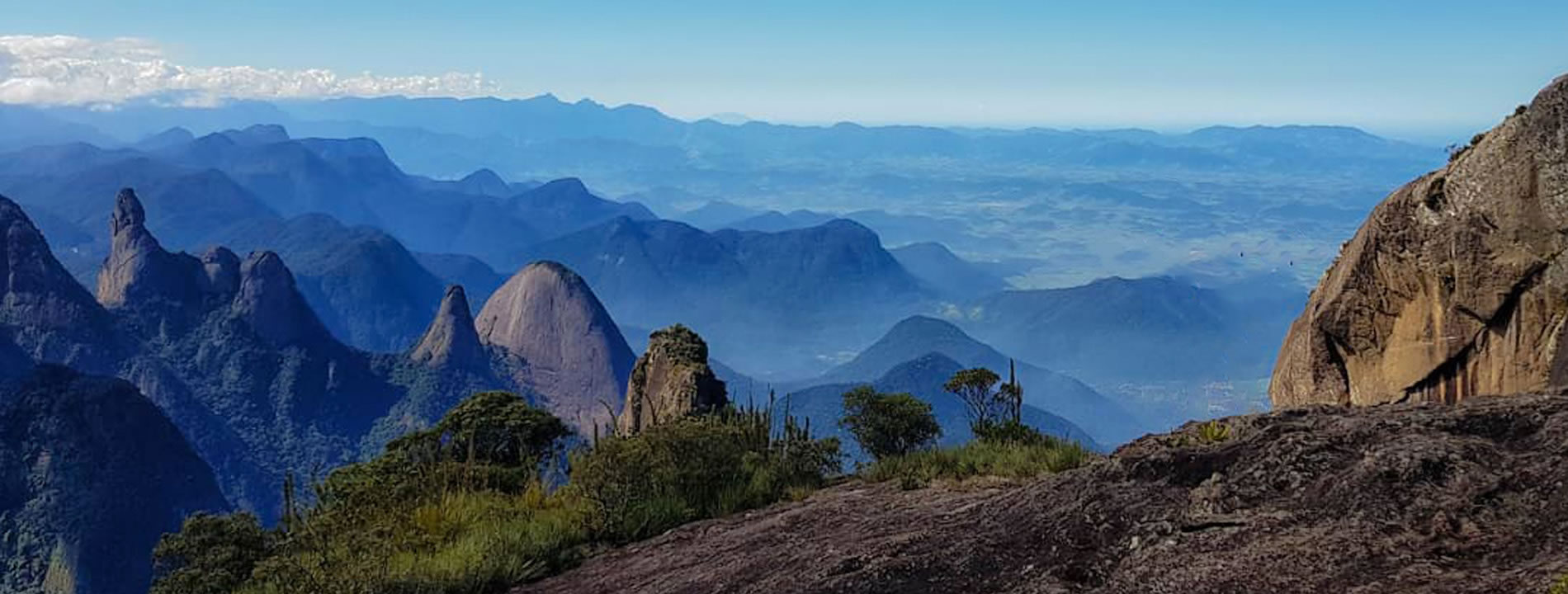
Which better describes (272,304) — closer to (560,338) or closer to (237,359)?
(237,359)

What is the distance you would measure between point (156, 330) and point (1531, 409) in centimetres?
17813

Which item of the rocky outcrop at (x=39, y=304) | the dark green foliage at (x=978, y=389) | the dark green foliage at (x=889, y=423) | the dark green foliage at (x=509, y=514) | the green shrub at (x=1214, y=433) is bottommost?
the rocky outcrop at (x=39, y=304)

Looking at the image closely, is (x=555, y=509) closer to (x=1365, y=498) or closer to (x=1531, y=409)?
(x=1365, y=498)

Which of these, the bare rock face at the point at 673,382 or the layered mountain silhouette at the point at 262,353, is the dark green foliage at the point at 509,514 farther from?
the layered mountain silhouette at the point at 262,353

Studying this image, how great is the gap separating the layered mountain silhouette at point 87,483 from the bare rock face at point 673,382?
6638cm

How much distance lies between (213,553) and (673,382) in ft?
69.1

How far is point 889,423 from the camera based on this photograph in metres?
21.4

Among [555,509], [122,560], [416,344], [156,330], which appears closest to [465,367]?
[416,344]

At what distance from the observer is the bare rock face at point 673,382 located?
3684 cm

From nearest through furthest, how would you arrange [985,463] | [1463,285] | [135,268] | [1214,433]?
[1214,433] → [1463,285] → [985,463] → [135,268]

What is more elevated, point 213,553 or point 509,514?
point 509,514

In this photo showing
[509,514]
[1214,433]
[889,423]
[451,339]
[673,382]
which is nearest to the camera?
[1214,433]

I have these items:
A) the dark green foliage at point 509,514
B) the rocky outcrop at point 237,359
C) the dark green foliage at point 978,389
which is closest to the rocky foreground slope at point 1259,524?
the dark green foliage at point 509,514

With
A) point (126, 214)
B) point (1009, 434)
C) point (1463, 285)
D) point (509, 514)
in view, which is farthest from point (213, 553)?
point (126, 214)
